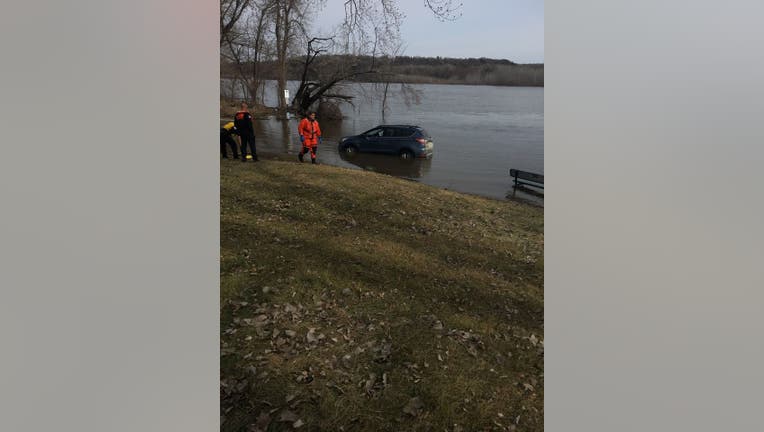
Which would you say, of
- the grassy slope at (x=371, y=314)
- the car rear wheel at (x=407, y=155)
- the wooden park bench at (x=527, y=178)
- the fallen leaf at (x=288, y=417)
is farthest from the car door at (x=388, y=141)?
the fallen leaf at (x=288, y=417)

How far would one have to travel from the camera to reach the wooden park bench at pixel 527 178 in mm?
8185

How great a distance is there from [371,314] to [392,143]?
20.3 feet

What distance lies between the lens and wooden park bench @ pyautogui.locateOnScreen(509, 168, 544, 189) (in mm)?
8185

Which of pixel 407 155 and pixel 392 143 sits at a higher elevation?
pixel 392 143

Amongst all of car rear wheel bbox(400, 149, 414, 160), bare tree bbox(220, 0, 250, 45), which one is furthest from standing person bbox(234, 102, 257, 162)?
car rear wheel bbox(400, 149, 414, 160)

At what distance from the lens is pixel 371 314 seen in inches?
136

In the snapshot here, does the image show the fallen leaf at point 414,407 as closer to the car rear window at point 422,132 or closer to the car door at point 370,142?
the car rear window at point 422,132

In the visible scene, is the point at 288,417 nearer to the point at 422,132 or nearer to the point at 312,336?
the point at 312,336

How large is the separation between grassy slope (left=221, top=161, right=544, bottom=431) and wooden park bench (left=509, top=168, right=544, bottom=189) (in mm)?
2863

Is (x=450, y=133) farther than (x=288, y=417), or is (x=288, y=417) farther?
(x=450, y=133)

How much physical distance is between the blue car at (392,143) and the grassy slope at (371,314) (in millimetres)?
3675

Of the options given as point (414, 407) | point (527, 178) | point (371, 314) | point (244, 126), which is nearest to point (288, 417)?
point (414, 407)
